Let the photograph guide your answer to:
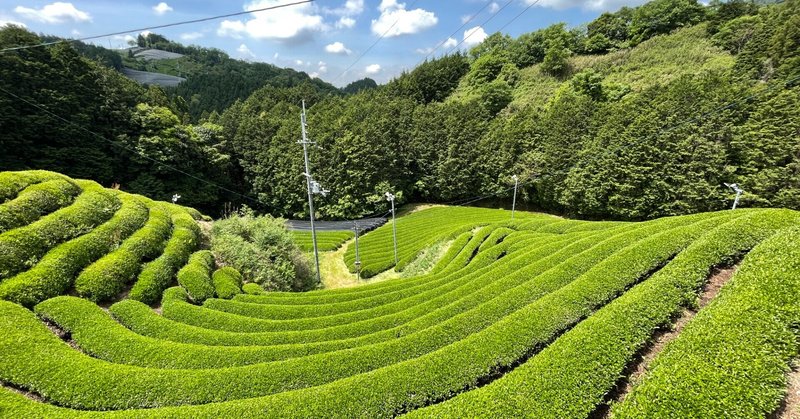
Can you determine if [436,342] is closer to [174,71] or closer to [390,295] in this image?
[390,295]

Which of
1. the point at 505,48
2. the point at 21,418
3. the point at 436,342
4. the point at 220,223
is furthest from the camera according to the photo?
the point at 505,48

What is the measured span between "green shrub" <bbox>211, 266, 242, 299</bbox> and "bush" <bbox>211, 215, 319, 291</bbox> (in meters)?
1.31

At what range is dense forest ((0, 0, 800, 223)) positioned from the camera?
99.2ft

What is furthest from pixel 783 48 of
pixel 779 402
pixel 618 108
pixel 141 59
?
pixel 141 59

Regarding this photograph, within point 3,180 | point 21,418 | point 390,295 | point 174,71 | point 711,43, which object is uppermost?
point 174,71

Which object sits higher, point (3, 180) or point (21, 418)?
point (3, 180)

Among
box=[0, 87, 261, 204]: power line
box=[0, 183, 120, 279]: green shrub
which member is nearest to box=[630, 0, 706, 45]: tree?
box=[0, 87, 261, 204]: power line

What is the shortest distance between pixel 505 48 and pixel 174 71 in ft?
499

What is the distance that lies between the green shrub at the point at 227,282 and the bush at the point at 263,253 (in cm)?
131

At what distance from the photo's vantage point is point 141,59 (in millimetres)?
155500

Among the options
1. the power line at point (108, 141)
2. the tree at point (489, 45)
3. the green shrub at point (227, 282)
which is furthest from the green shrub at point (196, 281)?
the tree at point (489, 45)

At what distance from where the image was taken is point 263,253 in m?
18.0

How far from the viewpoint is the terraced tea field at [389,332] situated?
5988mm

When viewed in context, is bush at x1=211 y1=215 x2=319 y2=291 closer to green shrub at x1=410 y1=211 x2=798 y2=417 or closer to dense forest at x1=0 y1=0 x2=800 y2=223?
green shrub at x1=410 y1=211 x2=798 y2=417
